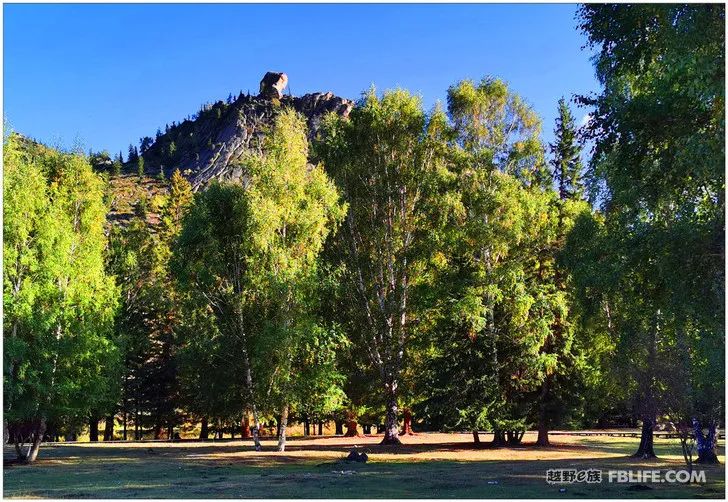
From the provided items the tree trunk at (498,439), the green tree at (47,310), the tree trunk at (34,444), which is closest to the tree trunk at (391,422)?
the tree trunk at (498,439)

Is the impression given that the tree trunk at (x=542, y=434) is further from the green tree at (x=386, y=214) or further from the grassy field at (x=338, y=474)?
Answer: the green tree at (x=386, y=214)

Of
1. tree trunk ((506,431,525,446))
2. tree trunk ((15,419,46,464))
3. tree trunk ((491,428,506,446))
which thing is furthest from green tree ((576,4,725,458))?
tree trunk ((15,419,46,464))

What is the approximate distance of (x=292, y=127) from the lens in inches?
1330

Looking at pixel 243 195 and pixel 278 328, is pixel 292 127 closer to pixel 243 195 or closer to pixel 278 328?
pixel 243 195

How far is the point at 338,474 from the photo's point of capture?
66.6ft

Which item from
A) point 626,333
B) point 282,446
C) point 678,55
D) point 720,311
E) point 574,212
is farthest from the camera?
point 574,212

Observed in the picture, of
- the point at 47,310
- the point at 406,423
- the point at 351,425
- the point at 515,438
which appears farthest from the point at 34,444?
the point at 406,423

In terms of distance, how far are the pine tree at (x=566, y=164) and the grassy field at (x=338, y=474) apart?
15724mm

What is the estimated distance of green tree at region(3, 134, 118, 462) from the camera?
24781 millimetres

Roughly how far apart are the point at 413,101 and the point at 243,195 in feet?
35.8

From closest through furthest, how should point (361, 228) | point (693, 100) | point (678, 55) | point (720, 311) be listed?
point (678, 55) < point (693, 100) < point (720, 311) < point (361, 228)

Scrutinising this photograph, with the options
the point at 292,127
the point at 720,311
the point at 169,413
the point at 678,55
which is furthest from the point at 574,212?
the point at 169,413

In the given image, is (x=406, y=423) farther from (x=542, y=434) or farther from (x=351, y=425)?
(x=542, y=434)

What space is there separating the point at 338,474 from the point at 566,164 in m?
27.2
